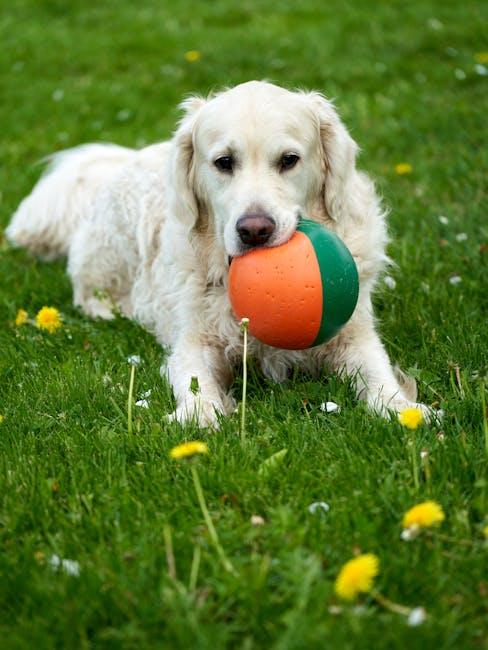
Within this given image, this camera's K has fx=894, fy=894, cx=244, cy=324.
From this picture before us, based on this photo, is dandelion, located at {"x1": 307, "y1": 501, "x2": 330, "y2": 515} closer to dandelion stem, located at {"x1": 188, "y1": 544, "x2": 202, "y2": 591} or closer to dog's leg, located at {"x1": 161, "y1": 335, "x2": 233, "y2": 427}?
dandelion stem, located at {"x1": 188, "y1": 544, "x2": 202, "y2": 591}

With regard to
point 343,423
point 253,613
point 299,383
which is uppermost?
point 253,613

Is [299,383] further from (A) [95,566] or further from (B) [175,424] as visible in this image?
(A) [95,566]

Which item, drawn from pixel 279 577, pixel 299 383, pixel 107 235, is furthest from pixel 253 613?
pixel 107 235

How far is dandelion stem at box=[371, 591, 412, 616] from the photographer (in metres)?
2.12

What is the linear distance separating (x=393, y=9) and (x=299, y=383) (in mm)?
6975

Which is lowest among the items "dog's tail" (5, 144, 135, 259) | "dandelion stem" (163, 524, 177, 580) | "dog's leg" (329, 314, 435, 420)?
"dog's tail" (5, 144, 135, 259)

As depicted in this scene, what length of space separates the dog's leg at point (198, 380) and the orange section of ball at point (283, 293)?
344 mm

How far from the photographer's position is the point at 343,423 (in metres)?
3.10

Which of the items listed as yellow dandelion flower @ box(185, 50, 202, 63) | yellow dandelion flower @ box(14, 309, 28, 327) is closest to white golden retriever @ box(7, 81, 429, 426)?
yellow dandelion flower @ box(14, 309, 28, 327)

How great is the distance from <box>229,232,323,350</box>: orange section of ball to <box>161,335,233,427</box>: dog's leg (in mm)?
344

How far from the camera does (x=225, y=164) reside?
363 cm

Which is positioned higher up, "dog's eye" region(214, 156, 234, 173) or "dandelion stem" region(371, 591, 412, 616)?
"dog's eye" region(214, 156, 234, 173)

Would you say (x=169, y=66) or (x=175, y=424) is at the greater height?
(x=175, y=424)

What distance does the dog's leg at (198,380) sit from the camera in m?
3.28
